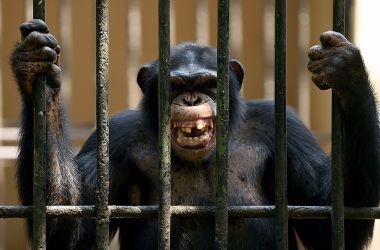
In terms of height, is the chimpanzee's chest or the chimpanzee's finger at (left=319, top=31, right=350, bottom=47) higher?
the chimpanzee's finger at (left=319, top=31, right=350, bottom=47)

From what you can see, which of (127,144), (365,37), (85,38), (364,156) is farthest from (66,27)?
(364,156)

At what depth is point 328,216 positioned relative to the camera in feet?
10.1

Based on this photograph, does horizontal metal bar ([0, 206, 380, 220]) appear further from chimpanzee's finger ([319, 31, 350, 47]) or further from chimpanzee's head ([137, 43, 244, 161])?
chimpanzee's head ([137, 43, 244, 161])

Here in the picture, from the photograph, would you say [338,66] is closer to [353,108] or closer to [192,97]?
[353,108]

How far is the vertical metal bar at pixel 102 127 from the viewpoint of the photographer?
9.67 ft

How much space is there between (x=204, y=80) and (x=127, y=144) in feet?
1.89

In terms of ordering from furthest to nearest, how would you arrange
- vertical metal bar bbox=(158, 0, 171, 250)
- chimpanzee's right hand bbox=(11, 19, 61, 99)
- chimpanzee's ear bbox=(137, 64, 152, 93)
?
1. chimpanzee's ear bbox=(137, 64, 152, 93)
2. chimpanzee's right hand bbox=(11, 19, 61, 99)
3. vertical metal bar bbox=(158, 0, 171, 250)

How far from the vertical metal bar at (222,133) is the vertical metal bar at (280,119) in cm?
19

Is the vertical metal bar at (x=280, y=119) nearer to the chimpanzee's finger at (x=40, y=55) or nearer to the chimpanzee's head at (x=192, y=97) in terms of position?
the chimpanzee's finger at (x=40, y=55)

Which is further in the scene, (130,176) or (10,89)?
(10,89)

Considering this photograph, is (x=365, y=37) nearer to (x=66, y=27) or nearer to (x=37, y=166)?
(x=66, y=27)

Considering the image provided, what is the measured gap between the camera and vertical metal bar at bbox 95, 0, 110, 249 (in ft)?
9.67

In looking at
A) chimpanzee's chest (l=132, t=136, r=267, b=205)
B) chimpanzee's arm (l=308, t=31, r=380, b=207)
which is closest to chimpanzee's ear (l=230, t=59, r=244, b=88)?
chimpanzee's chest (l=132, t=136, r=267, b=205)

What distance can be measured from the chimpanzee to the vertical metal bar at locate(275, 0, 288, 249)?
44 centimetres
